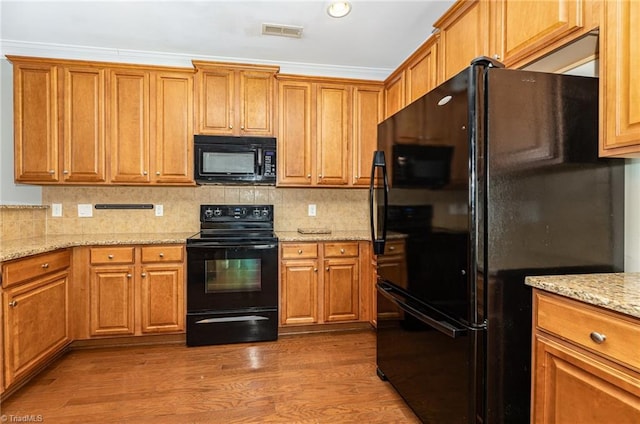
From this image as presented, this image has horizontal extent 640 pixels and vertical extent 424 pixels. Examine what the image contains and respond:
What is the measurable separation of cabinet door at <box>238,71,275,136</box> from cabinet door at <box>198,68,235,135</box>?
10 cm

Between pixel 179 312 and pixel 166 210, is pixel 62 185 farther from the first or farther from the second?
pixel 179 312

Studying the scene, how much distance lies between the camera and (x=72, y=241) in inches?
106

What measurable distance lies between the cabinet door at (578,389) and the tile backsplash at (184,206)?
8.19 feet

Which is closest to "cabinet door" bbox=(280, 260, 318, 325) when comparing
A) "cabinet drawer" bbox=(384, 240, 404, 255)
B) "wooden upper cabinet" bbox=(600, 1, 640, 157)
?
"cabinet drawer" bbox=(384, 240, 404, 255)

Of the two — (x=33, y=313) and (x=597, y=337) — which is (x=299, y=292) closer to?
(x=33, y=313)

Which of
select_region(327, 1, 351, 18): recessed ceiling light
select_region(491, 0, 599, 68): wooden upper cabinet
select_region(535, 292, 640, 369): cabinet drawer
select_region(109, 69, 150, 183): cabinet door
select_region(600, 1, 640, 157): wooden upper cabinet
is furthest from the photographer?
select_region(109, 69, 150, 183): cabinet door

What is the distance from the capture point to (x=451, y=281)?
1454mm

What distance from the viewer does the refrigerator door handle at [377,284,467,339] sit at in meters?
1.41

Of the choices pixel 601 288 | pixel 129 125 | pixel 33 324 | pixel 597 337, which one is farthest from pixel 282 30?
pixel 33 324

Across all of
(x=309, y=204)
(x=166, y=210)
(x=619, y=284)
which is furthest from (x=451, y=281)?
(x=166, y=210)

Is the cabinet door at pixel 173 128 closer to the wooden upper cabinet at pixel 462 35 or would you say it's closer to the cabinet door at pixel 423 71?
the cabinet door at pixel 423 71

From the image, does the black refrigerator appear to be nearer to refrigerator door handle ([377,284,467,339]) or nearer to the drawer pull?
refrigerator door handle ([377,284,467,339])

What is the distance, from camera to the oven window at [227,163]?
9.85 ft

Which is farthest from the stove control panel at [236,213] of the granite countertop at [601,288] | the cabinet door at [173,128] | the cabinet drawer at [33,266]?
the granite countertop at [601,288]
